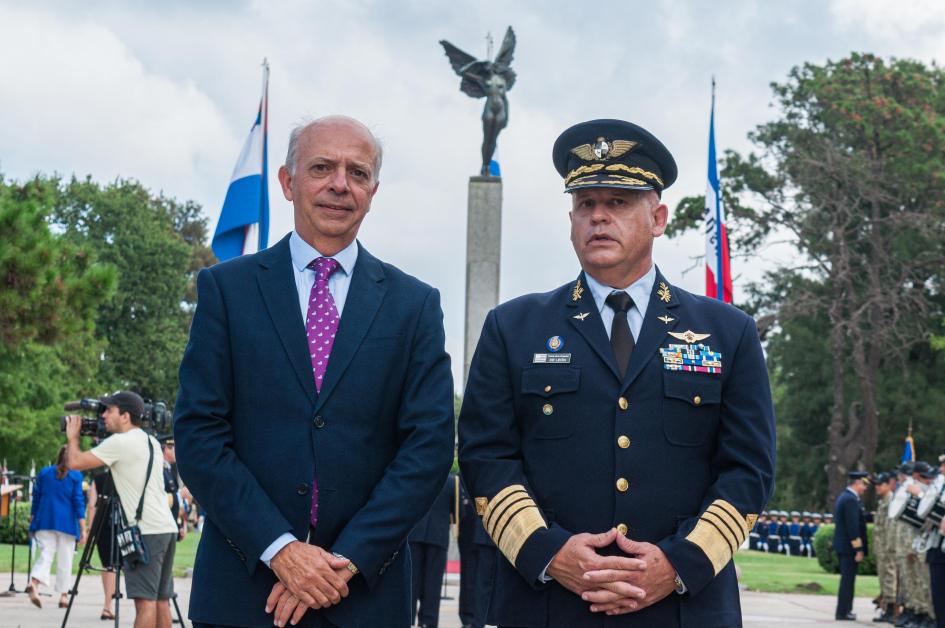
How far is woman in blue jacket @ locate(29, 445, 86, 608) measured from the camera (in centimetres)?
1410

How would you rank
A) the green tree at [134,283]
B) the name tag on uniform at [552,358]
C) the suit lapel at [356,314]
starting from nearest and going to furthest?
the suit lapel at [356,314] → the name tag on uniform at [552,358] → the green tree at [134,283]

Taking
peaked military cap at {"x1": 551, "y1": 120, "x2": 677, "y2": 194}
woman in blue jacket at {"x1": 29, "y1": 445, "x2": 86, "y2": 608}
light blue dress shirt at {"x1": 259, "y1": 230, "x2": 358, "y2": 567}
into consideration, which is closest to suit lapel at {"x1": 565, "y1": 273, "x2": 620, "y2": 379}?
peaked military cap at {"x1": 551, "y1": 120, "x2": 677, "y2": 194}

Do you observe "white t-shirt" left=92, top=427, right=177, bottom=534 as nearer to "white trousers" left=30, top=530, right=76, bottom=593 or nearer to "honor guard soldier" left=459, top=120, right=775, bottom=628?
"white trousers" left=30, top=530, right=76, bottom=593

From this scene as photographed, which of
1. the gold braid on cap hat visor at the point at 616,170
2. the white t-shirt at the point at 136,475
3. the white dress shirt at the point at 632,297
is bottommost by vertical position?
the white t-shirt at the point at 136,475

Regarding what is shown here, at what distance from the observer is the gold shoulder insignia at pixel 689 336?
3.93 m

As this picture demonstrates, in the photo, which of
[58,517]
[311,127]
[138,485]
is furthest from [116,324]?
[311,127]

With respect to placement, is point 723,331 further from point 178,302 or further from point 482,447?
point 178,302

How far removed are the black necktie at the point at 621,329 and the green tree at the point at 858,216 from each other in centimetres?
3297

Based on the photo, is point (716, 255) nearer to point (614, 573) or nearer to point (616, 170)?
point (616, 170)

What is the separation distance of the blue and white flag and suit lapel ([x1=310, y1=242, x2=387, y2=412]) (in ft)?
29.5

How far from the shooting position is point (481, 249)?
72.4 feet

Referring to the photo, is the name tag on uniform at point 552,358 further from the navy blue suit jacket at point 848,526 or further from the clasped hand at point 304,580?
the navy blue suit jacket at point 848,526

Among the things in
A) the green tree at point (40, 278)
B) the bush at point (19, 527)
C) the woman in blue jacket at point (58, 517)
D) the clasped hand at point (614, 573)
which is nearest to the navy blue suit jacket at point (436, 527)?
the woman in blue jacket at point (58, 517)

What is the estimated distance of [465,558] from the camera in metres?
12.6
